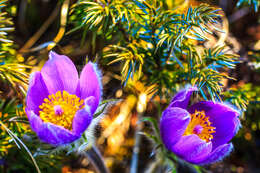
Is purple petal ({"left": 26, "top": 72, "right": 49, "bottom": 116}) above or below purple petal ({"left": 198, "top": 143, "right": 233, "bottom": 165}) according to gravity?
above

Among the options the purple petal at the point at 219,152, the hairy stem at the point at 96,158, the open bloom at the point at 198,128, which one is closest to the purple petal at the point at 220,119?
the open bloom at the point at 198,128

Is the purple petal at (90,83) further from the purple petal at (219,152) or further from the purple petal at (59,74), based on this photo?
the purple petal at (219,152)

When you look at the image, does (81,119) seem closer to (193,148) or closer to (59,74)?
(59,74)

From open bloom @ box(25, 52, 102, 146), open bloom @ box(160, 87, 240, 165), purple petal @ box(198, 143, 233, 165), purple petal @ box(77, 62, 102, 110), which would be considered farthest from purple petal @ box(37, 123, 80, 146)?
purple petal @ box(198, 143, 233, 165)

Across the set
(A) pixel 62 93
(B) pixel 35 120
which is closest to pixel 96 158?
(A) pixel 62 93

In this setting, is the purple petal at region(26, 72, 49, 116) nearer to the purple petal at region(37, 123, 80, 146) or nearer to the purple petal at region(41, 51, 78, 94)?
the purple petal at region(41, 51, 78, 94)

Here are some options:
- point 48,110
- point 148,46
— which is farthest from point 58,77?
point 148,46
